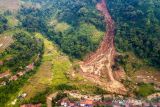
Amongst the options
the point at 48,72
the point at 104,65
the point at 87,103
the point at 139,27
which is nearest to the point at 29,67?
the point at 48,72

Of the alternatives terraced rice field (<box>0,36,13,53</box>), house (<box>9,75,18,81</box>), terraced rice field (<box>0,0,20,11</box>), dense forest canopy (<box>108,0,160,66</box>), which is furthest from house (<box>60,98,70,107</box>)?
terraced rice field (<box>0,0,20,11</box>)

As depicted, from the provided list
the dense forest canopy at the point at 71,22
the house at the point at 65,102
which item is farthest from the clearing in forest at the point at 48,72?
the house at the point at 65,102

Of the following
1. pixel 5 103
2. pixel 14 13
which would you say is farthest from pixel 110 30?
pixel 5 103

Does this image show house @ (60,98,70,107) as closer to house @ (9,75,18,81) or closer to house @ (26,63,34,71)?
house @ (9,75,18,81)

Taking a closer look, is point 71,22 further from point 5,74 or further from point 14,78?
point 5,74

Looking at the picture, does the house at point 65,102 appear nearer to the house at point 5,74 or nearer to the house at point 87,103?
the house at point 87,103
